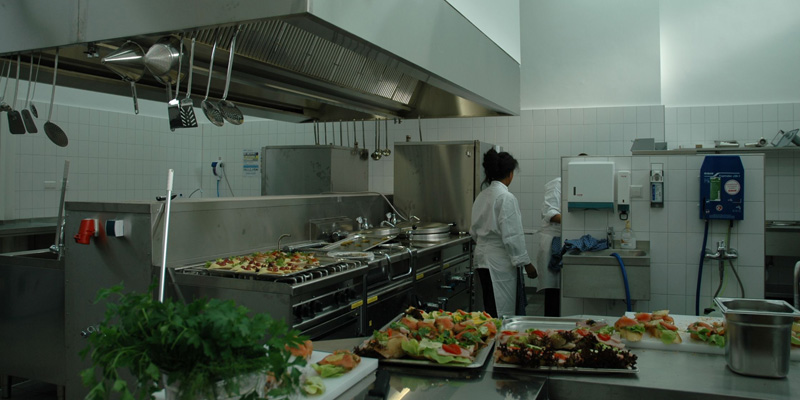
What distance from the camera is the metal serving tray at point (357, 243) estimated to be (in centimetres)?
391

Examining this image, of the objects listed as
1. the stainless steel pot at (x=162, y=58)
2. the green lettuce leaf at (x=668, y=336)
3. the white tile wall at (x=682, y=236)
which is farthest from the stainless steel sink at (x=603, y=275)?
the stainless steel pot at (x=162, y=58)

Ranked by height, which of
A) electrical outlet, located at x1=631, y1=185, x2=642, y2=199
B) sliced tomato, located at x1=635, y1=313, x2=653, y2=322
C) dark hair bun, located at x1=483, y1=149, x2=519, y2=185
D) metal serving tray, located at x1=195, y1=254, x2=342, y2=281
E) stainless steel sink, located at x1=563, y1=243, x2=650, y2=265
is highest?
dark hair bun, located at x1=483, y1=149, x2=519, y2=185

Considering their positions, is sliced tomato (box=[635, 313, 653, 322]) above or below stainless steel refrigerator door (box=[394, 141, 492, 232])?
below

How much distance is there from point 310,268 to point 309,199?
137 centimetres

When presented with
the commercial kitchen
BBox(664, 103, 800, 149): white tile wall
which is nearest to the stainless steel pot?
the commercial kitchen

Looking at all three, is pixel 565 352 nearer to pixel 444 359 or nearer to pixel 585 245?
pixel 444 359

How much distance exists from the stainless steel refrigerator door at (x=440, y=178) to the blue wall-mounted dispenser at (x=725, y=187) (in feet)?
6.83

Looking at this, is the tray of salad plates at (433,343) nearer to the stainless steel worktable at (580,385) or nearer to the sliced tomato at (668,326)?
the stainless steel worktable at (580,385)

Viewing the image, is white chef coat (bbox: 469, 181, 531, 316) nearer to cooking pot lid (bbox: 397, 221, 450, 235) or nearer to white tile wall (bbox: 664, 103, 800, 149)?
cooking pot lid (bbox: 397, 221, 450, 235)

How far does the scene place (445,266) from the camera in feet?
15.2

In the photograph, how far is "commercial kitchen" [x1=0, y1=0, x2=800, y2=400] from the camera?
7.59ft

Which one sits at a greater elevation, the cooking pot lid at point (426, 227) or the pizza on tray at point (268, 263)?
the cooking pot lid at point (426, 227)

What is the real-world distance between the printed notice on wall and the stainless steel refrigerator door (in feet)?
9.29

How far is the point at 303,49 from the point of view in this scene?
11.5 ft
